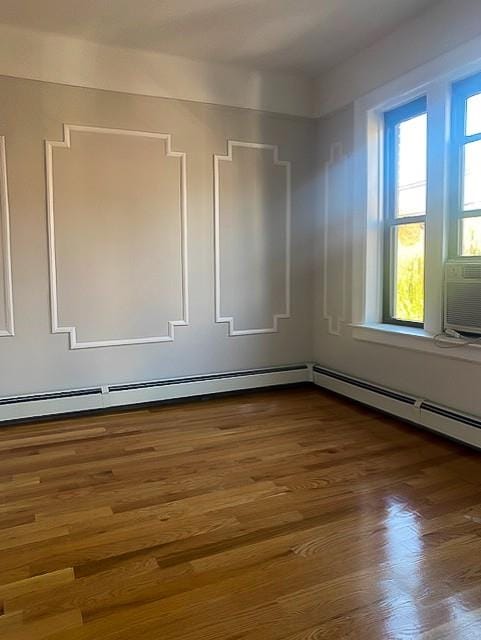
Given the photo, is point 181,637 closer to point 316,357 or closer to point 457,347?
point 457,347

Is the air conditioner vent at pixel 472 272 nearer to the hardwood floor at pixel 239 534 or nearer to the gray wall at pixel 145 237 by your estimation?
the hardwood floor at pixel 239 534

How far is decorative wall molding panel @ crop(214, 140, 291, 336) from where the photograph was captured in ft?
11.6

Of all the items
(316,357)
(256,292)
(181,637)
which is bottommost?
(181,637)

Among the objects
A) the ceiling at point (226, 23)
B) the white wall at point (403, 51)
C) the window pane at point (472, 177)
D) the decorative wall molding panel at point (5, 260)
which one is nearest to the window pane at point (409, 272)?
the window pane at point (472, 177)

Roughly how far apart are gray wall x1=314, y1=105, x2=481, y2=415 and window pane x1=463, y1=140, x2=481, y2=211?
76cm

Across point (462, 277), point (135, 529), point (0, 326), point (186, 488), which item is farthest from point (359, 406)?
point (0, 326)

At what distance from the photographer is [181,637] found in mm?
1327

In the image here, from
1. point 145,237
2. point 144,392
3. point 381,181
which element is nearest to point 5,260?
point 145,237

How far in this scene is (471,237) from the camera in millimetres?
2719

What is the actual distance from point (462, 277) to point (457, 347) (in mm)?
352

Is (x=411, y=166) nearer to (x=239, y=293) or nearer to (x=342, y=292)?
(x=342, y=292)

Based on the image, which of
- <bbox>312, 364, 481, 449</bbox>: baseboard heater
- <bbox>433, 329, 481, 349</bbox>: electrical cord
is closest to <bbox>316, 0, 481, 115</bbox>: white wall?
<bbox>433, 329, 481, 349</bbox>: electrical cord

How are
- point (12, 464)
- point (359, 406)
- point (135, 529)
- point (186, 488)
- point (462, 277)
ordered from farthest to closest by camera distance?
point (359, 406), point (462, 277), point (12, 464), point (186, 488), point (135, 529)

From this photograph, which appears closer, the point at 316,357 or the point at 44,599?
the point at 44,599
